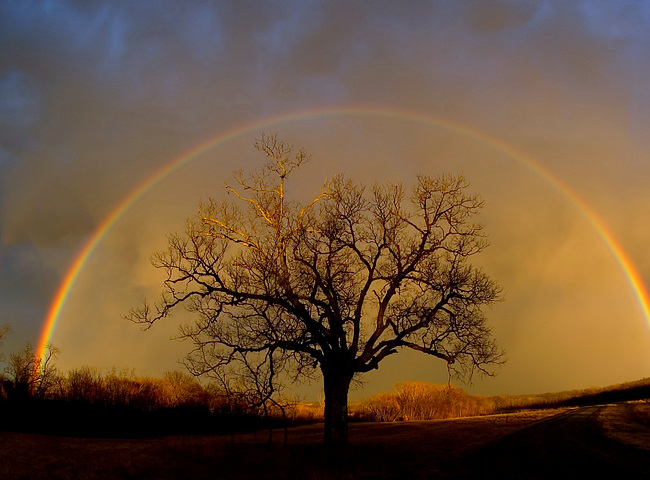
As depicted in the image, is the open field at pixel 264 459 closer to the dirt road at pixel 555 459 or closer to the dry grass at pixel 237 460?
the dry grass at pixel 237 460

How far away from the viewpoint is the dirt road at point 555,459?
1622 cm

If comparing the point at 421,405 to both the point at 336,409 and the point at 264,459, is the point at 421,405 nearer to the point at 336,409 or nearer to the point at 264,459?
the point at 336,409

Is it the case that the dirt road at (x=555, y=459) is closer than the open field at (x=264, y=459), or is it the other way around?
the dirt road at (x=555, y=459)

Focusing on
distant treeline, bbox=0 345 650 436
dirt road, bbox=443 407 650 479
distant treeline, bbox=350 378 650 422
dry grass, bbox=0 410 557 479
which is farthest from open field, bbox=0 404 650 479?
distant treeline, bbox=350 378 650 422

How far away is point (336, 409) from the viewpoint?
24.2 m

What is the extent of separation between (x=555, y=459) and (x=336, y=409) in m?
9.26

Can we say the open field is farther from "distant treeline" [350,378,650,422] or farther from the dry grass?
"distant treeline" [350,378,650,422]

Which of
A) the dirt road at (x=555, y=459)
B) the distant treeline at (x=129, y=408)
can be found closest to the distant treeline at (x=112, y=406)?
the distant treeline at (x=129, y=408)

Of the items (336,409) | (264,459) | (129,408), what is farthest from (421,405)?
(264,459)

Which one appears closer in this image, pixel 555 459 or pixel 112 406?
pixel 555 459

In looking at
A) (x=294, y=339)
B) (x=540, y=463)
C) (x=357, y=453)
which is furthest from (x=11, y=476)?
(x=540, y=463)

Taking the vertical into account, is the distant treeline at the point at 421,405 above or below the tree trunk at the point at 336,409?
above

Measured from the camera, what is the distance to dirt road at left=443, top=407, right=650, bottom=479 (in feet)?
53.2

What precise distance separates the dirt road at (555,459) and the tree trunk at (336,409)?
5453mm
